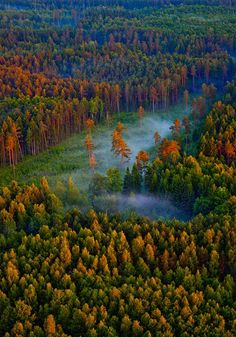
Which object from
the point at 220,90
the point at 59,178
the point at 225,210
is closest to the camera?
the point at 225,210

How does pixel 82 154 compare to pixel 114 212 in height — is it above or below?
above

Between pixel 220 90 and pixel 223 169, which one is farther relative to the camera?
pixel 220 90

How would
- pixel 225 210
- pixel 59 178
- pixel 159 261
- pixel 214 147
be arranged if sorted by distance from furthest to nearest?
pixel 59 178 < pixel 214 147 < pixel 225 210 < pixel 159 261

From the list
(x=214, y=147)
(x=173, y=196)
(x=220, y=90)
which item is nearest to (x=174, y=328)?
(x=173, y=196)

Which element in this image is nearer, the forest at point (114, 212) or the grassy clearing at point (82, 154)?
the forest at point (114, 212)

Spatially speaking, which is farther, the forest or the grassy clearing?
the grassy clearing

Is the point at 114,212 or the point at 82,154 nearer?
the point at 114,212

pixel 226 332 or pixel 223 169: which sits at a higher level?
pixel 223 169

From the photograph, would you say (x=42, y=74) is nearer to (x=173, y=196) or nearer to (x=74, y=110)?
(x=74, y=110)
